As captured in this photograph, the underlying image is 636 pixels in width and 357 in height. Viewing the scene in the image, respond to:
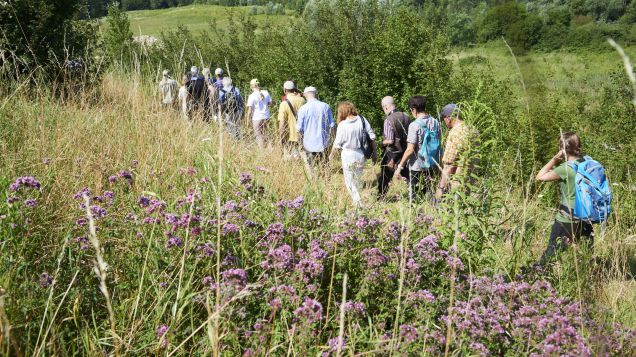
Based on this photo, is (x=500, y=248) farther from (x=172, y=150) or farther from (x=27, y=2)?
(x=27, y=2)

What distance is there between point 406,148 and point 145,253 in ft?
16.6

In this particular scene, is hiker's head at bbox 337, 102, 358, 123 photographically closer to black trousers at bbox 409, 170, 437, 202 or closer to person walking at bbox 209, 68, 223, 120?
black trousers at bbox 409, 170, 437, 202

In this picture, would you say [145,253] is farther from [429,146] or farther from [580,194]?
[429,146]

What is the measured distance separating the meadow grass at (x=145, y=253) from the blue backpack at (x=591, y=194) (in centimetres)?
61

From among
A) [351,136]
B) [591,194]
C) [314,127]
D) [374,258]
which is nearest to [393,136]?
[351,136]

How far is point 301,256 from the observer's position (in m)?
2.43

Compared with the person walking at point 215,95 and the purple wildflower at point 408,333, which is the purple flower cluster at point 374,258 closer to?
the purple wildflower at point 408,333

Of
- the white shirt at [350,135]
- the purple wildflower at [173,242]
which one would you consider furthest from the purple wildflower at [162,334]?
the white shirt at [350,135]

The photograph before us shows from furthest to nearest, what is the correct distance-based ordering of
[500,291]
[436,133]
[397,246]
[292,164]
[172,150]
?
[436,133], [292,164], [172,150], [397,246], [500,291]

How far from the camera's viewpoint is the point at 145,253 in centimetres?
247

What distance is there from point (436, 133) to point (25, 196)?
Answer: 501cm

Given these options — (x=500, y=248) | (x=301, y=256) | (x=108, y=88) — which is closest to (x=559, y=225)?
(x=500, y=248)

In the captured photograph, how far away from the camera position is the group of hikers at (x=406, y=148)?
15.1ft

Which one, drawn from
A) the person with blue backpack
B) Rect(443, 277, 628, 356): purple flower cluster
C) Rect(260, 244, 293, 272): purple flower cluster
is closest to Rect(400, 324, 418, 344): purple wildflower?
Rect(443, 277, 628, 356): purple flower cluster
